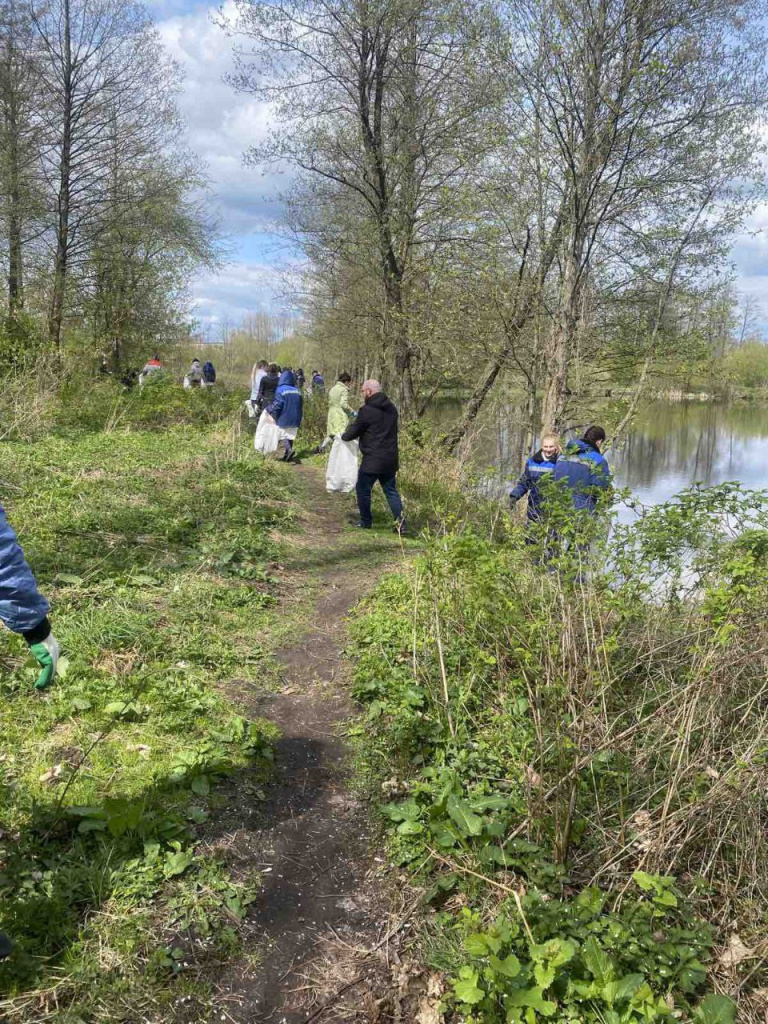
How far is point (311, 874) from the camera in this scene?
2.84m

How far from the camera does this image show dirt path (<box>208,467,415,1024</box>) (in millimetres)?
2291

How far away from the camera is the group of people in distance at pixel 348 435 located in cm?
761

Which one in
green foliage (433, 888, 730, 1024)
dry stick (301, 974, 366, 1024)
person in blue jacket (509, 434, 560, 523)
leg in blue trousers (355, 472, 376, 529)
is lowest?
dry stick (301, 974, 366, 1024)

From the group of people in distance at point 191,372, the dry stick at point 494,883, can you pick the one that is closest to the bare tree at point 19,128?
the group of people in distance at point 191,372

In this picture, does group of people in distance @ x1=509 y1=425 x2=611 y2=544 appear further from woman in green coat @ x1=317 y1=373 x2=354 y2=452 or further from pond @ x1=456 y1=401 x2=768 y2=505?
woman in green coat @ x1=317 y1=373 x2=354 y2=452

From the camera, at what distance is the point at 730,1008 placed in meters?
2.08

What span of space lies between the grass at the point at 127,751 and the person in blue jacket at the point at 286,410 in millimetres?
5031

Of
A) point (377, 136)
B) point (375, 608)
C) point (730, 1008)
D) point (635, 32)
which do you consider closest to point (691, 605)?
point (730, 1008)

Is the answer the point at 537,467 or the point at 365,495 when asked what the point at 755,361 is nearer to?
the point at 365,495

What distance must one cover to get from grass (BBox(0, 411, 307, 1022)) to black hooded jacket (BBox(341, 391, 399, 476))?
4.89 ft

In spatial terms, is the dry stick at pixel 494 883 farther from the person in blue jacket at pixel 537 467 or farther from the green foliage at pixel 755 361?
the green foliage at pixel 755 361

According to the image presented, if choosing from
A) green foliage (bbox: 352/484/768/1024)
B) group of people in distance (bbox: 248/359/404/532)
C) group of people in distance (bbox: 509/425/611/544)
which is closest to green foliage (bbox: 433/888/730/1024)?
green foliage (bbox: 352/484/768/1024)

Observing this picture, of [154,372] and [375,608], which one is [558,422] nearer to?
[375,608]

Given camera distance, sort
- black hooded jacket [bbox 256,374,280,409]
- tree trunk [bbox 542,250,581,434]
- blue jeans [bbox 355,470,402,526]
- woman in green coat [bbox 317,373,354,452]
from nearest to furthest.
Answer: blue jeans [bbox 355,470,402,526] → tree trunk [bbox 542,250,581,434] → woman in green coat [bbox 317,373,354,452] → black hooded jacket [bbox 256,374,280,409]
